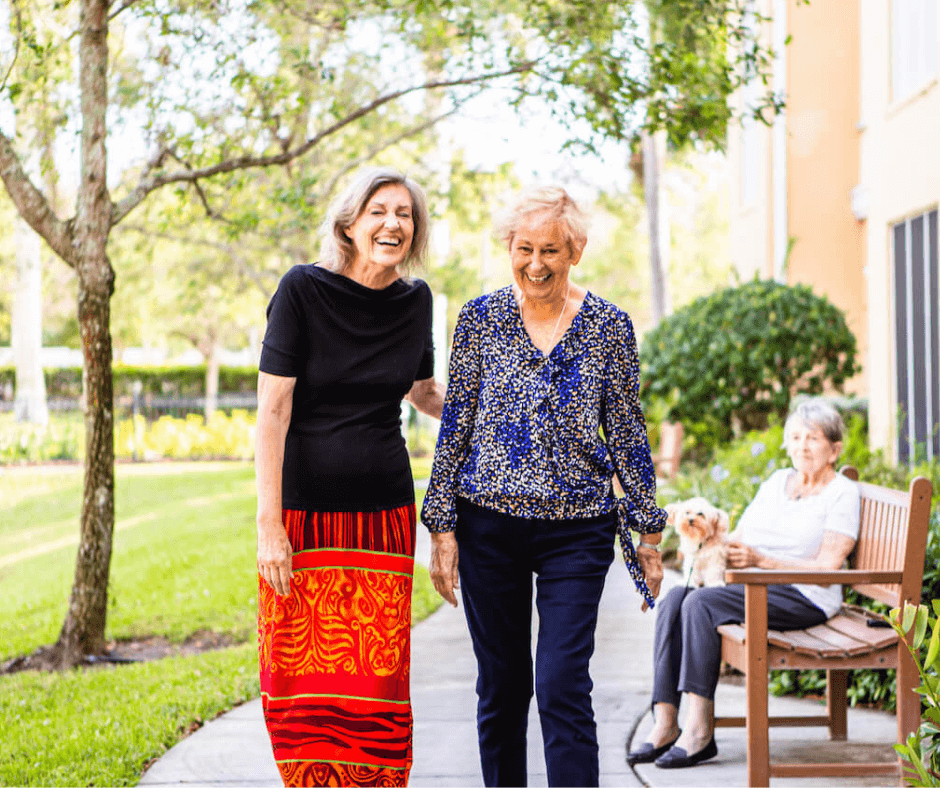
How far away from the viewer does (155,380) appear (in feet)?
108

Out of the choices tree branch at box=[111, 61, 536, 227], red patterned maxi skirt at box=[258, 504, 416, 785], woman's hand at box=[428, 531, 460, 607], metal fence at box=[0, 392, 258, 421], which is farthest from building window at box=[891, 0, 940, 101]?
metal fence at box=[0, 392, 258, 421]

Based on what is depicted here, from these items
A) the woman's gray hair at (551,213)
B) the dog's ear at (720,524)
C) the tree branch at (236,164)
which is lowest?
the dog's ear at (720,524)

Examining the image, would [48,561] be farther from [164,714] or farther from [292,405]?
[292,405]

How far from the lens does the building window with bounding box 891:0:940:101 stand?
8740 millimetres

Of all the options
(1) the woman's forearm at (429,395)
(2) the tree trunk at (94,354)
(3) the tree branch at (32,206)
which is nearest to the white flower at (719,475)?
(2) the tree trunk at (94,354)

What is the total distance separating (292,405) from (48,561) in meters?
8.66

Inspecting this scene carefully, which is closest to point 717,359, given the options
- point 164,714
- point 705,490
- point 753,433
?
point 753,433

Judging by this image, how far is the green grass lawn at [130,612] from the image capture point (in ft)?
15.4

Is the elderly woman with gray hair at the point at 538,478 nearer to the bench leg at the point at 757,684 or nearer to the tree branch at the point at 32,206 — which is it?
the bench leg at the point at 757,684

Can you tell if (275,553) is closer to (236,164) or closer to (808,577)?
(808,577)

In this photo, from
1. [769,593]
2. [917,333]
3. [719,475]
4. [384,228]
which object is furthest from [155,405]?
[384,228]

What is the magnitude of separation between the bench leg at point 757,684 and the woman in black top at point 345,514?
1.29 meters

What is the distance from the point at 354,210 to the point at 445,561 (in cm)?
106

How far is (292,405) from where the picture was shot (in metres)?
3.31
